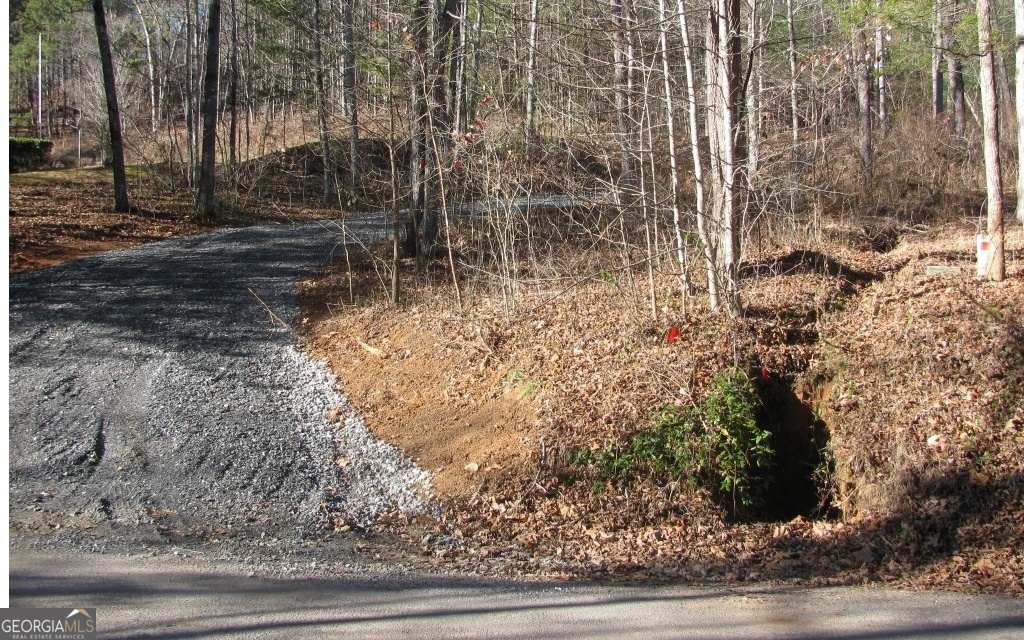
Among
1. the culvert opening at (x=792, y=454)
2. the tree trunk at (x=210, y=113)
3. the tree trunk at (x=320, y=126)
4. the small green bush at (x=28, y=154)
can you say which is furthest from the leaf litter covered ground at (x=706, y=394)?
the small green bush at (x=28, y=154)

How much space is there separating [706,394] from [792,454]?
1.10 meters

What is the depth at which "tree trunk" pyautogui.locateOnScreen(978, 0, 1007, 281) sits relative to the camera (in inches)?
396

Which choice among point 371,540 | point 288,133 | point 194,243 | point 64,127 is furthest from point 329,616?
point 64,127

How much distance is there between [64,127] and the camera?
43.2 meters

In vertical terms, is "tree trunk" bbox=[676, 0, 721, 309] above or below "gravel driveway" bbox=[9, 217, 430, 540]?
above

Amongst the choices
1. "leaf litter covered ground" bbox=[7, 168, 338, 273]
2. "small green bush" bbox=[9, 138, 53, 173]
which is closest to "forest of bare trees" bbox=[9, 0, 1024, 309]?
"leaf litter covered ground" bbox=[7, 168, 338, 273]

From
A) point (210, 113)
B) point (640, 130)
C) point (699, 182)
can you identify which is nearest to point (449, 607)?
point (640, 130)

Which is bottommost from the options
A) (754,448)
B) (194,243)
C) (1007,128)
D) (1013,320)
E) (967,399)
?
(754,448)

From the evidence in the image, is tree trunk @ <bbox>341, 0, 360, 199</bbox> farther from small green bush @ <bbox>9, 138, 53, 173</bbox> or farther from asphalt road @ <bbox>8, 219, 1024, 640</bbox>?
small green bush @ <bbox>9, 138, 53, 173</bbox>

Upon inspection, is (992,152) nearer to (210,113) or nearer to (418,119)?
(418,119)

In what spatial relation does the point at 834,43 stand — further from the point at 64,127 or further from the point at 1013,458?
the point at 64,127

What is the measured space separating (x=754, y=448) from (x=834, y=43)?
35.1 feet

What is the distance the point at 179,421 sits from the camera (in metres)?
8.77

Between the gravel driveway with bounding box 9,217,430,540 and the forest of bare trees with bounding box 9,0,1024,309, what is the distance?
2.59 meters
